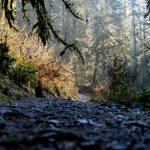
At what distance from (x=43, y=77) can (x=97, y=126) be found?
1348 centimetres

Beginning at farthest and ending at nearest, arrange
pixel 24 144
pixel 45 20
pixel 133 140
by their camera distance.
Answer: pixel 45 20, pixel 133 140, pixel 24 144

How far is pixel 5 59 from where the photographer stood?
51.0 feet

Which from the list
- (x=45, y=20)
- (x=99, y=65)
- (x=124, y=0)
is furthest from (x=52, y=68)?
(x=124, y=0)

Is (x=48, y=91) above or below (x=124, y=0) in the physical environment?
below

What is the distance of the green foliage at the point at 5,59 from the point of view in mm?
15377

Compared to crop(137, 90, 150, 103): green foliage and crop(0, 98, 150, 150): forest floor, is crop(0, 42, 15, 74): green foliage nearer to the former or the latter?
crop(137, 90, 150, 103): green foliage

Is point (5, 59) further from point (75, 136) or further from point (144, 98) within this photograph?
point (75, 136)

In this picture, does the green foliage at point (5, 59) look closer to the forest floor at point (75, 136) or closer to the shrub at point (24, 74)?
the shrub at point (24, 74)

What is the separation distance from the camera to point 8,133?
400 cm

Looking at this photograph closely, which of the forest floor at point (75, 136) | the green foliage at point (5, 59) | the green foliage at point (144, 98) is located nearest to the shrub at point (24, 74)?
the green foliage at point (5, 59)

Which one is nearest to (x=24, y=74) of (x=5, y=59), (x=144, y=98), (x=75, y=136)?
(x=5, y=59)

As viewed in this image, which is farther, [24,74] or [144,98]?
[24,74]

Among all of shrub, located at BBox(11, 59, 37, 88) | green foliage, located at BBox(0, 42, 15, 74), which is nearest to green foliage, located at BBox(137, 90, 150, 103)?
green foliage, located at BBox(0, 42, 15, 74)

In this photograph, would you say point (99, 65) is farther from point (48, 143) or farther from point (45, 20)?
point (48, 143)
